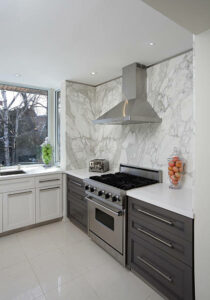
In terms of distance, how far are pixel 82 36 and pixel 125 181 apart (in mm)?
1658

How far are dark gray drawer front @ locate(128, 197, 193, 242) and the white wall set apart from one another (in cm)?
11

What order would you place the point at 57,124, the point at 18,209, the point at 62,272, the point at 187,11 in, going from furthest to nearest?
1. the point at 57,124
2. the point at 18,209
3. the point at 62,272
4. the point at 187,11

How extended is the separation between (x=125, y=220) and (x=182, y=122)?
127 centimetres

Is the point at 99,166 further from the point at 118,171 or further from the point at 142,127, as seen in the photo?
the point at 142,127

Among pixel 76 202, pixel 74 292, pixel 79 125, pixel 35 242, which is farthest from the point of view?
pixel 79 125

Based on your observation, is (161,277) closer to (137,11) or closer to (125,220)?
(125,220)

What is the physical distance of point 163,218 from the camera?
1.61 meters

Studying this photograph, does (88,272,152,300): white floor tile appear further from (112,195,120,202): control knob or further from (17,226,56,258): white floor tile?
(17,226,56,258): white floor tile

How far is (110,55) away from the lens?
2225mm

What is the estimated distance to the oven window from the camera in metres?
2.21

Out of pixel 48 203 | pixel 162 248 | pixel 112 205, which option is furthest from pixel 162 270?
pixel 48 203

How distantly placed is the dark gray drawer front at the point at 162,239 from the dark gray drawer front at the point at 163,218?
38 mm

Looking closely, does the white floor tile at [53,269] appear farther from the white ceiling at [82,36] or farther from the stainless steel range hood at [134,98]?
the white ceiling at [82,36]

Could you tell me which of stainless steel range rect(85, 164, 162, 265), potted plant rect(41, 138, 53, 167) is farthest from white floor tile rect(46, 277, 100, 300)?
potted plant rect(41, 138, 53, 167)
